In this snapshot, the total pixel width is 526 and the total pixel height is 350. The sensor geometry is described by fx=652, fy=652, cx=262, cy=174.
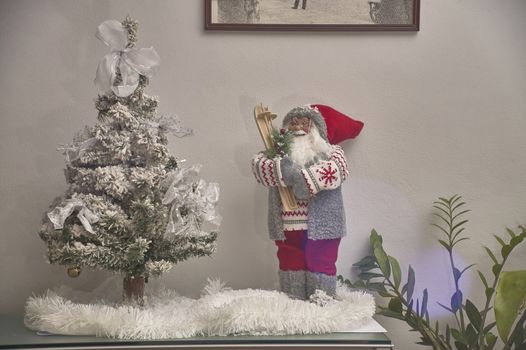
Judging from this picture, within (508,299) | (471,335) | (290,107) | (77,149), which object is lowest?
(471,335)

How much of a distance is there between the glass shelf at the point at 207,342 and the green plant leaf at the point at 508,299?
298 millimetres

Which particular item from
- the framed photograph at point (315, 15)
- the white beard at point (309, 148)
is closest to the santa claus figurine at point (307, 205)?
the white beard at point (309, 148)

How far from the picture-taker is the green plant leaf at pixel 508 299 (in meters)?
1.55

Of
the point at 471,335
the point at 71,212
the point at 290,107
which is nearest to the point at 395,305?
the point at 471,335

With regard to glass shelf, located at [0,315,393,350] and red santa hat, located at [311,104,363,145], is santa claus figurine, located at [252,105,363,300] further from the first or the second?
glass shelf, located at [0,315,393,350]

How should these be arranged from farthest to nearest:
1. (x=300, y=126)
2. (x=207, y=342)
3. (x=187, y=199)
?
1. (x=300, y=126)
2. (x=187, y=199)
3. (x=207, y=342)

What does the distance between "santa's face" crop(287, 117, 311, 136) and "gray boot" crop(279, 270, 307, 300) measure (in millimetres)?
361

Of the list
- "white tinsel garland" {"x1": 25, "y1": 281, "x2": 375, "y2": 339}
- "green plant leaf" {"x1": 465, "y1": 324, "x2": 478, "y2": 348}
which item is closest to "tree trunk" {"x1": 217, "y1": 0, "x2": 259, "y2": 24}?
"white tinsel garland" {"x1": 25, "y1": 281, "x2": 375, "y2": 339}

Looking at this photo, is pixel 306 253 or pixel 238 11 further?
pixel 238 11

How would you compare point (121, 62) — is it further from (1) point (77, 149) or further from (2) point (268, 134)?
(2) point (268, 134)

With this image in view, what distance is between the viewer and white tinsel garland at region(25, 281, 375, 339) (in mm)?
1483

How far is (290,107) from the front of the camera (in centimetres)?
189

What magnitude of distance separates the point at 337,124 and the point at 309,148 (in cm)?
16

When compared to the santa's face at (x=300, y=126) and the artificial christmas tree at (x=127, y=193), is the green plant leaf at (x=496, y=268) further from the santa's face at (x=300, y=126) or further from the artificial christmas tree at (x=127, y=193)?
the artificial christmas tree at (x=127, y=193)
